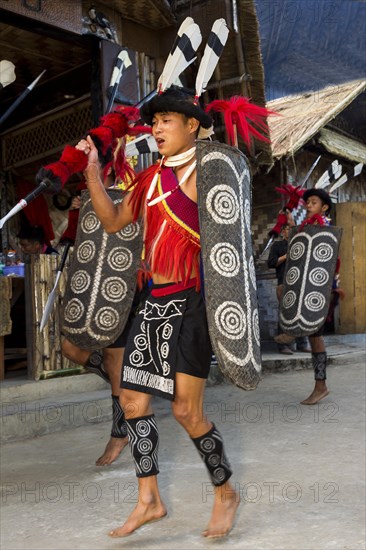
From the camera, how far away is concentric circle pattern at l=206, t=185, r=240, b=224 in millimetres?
2543

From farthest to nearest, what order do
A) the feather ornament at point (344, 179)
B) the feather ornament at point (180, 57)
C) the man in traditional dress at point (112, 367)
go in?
the feather ornament at point (344, 179), the man in traditional dress at point (112, 367), the feather ornament at point (180, 57)

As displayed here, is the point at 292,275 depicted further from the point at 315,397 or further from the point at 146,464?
the point at 146,464

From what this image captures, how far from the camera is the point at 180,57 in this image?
9.03ft

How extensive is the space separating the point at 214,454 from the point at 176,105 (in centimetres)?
149

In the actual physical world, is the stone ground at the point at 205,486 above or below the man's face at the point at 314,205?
below

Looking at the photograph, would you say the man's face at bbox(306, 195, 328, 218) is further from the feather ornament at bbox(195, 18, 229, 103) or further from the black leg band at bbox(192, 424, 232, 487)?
the black leg band at bbox(192, 424, 232, 487)

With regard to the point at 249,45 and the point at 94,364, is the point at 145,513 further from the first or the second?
the point at 249,45

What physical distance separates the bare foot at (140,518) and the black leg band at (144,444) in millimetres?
136

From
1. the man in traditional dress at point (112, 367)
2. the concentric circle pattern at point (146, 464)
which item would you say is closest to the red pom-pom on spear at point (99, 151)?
the man in traditional dress at point (112, 367)

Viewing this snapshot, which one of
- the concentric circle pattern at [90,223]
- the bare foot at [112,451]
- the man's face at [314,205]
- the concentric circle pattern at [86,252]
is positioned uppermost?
the man's face at [314,205]

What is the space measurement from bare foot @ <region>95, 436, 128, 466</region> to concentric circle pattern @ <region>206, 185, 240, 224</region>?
184 centimetres

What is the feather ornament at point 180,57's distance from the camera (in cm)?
272

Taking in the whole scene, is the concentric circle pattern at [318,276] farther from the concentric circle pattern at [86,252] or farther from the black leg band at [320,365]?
the concentric circle pattern at [86,252]

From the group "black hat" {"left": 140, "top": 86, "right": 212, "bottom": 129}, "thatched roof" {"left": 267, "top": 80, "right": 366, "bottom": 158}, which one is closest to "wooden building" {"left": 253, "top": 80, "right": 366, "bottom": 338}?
"thatched roof" {"left": 267, "top": 80, "right": 366, "bottom": 158}
